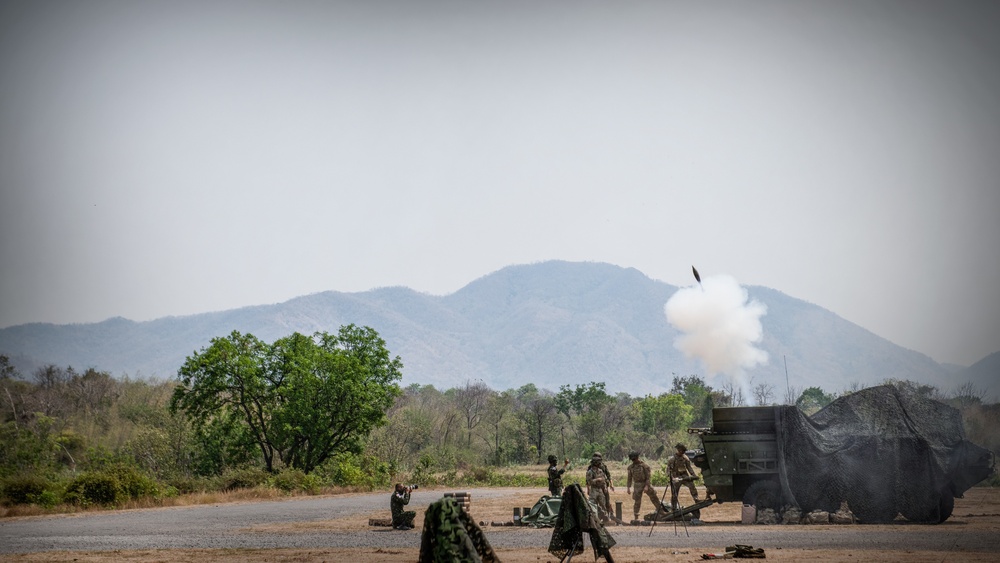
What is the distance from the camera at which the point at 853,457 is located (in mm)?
25484

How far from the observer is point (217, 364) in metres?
50.5

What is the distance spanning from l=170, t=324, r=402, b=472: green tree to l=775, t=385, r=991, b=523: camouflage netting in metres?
31.7

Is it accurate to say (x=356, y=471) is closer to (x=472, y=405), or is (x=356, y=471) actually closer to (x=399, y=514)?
(x=399, y=514)

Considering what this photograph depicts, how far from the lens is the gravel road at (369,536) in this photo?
20828mm

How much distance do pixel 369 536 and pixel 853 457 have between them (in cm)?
1372

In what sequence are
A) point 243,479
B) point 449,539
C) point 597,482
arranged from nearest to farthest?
point 449,539
point 597,482
point 243,479

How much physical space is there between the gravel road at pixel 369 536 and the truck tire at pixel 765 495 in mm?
998

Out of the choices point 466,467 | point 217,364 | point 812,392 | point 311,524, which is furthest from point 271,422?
point 812,392

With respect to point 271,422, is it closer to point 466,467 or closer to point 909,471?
point 466,467

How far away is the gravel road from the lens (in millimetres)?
20828

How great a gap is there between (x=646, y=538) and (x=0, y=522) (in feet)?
74.9

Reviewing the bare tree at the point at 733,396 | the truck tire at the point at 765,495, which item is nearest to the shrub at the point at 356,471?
the bare tree at the point at 733,396

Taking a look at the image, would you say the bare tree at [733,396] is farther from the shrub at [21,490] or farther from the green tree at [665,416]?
the shrub at [21,490]

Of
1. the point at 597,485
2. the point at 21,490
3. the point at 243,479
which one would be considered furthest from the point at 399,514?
the point at 243,479
